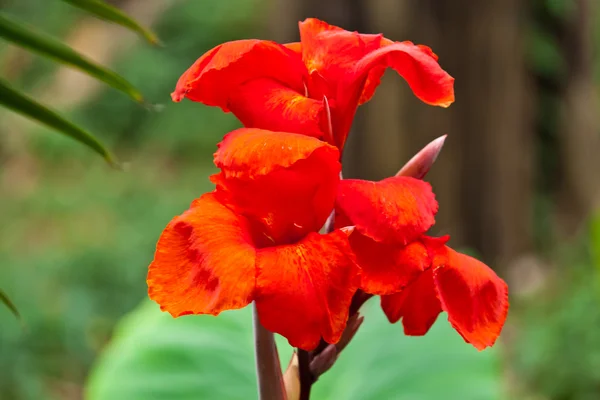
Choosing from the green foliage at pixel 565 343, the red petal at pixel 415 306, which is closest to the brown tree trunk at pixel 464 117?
the green foliage at pixel 565 343

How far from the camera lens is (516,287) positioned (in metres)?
3.18

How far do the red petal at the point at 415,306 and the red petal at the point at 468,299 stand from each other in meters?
0.02

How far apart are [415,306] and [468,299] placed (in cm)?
5

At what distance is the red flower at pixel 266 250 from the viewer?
0.44 meters

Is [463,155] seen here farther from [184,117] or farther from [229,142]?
[184,117]

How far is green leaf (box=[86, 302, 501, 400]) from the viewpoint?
107 centimetres

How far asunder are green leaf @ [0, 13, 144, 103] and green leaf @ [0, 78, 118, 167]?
0.12ft

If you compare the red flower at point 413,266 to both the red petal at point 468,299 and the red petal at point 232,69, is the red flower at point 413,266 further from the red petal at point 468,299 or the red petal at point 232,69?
the red petal at point 232,69

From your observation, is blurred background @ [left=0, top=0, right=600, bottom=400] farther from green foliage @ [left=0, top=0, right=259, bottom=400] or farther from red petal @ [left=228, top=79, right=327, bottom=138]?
red petal @ [left=228, top=79, right=327, bottom=138]

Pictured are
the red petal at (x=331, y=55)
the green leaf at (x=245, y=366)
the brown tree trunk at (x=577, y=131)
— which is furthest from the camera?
the brown tree trunk at (x=577, y=131)

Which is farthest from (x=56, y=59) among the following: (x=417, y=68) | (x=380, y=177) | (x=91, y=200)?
(x=91, y=200)

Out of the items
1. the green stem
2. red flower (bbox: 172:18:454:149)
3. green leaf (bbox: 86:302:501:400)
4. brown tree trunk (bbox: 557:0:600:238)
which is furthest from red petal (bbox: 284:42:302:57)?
brown tree trunk (bbox: 557:0:600:238)

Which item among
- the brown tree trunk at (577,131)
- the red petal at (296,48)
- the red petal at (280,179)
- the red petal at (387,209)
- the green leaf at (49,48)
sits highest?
the green leaf at (49,48)

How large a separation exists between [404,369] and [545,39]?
9.60 feet
